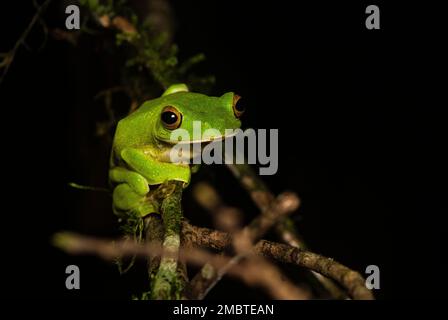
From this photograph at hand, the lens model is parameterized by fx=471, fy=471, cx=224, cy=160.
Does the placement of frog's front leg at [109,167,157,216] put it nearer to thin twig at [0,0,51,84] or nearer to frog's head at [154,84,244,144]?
frog's head at [154,84,244,144]

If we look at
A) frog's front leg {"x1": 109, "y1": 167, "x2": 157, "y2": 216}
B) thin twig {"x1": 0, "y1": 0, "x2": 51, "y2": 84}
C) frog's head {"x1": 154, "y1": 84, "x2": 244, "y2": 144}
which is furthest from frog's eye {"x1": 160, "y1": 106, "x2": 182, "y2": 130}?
thin twig {"x1": 0, "y1": 0, "x2": 51, "y2": 84}

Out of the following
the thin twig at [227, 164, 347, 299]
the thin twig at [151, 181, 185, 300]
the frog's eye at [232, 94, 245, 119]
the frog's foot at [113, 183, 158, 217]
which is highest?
the frog's eye at [232, 94, 245, 119]

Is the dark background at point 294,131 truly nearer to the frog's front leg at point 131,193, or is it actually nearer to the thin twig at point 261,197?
the thin twig at point 261,197

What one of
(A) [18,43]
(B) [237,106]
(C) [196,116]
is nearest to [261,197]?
(B) [237,106]

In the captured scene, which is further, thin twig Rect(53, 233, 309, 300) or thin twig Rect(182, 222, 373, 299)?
thin twig Rect(53, 233, 309, 300)

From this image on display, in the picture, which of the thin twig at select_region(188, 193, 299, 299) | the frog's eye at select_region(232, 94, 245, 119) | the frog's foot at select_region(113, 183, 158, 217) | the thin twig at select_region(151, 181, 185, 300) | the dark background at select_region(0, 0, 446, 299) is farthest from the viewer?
the dark background at select_region(0, 0, 446, 299)

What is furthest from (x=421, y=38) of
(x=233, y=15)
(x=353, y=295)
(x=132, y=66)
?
(x=353, y=295)

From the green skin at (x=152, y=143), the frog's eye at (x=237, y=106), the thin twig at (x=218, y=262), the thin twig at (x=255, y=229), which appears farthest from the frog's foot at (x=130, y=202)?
the thin twig at (x=255, y=229)

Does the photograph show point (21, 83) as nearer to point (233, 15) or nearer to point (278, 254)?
point (233, 15)
